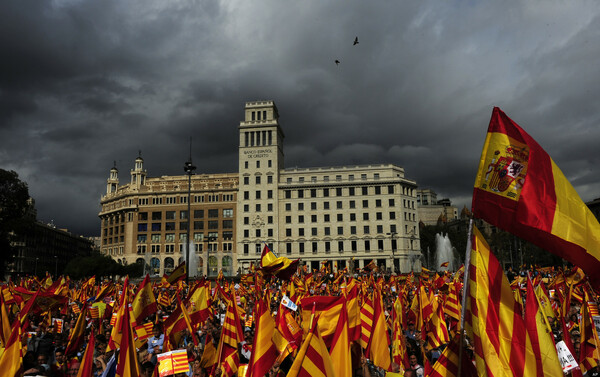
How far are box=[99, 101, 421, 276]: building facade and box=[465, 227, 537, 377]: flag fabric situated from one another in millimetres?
69696

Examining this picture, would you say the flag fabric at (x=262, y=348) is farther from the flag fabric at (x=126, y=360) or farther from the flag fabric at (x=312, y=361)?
the flag fabric at (x=126, y=360)

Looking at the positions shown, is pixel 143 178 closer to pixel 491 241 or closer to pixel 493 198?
pixel 491 241

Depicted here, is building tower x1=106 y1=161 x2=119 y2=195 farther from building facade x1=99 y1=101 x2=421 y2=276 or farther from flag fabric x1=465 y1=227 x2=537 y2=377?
flag fabric x1=465 y1=227 x2=537 y2=377

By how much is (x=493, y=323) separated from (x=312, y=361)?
216 cm

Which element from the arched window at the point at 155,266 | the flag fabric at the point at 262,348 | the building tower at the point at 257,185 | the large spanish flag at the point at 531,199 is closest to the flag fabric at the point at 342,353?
the flag fabric at the point at 262,348

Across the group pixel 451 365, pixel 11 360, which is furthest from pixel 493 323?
pixel 11 360

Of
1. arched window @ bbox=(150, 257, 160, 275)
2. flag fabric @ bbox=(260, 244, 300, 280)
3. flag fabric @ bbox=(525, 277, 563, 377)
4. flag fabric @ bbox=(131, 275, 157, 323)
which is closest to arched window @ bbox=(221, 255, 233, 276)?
arched window @ bbox=(150, 257, 160, 275)

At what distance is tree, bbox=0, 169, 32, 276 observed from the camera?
4475 centimetres

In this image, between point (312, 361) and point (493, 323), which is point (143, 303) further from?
point (493, 323)

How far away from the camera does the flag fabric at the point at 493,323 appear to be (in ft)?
16.1

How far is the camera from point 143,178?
98.1 m

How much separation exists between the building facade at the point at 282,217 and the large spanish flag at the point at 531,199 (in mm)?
69995

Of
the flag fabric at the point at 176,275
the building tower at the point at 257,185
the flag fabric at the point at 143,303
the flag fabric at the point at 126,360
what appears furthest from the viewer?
the building tower at the point at 257,185

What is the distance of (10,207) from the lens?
45438 millimetres
